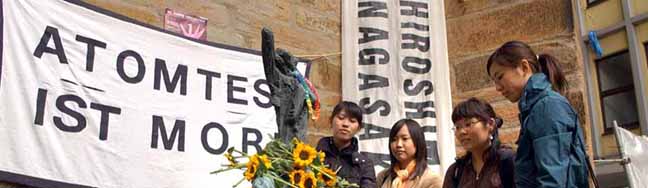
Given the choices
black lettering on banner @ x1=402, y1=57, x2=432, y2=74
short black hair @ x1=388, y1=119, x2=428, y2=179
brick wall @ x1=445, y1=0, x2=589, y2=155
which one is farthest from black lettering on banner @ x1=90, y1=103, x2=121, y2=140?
brick wall @ x1=445, y1=0, x2=589, y2=155

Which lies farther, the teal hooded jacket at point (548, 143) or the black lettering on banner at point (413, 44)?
the black lettering on banner at point (413, 44)

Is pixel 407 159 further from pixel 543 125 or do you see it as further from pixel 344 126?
pixel 543 125

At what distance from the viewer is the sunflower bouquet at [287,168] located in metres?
2.06

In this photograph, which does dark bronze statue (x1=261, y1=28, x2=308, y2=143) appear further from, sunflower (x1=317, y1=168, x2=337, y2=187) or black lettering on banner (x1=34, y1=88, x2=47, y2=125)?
black lettering on banner (x1=34, y1=88, x2=47, y2=125)

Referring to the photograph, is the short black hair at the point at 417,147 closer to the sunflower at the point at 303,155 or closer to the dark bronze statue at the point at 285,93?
the dark bronze statue at the point at 285,93

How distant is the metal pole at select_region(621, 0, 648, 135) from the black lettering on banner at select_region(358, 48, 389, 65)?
5.69m

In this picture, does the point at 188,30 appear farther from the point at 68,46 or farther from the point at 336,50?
the point at 336,50

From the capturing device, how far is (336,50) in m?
4.48

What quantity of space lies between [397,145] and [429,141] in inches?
53.9

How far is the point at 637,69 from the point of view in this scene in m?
9.08

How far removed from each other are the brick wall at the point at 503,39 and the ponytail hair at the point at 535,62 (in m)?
1.63

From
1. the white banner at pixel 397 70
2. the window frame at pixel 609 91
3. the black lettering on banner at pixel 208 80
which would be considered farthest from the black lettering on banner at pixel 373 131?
the window frame at pixel 609 91

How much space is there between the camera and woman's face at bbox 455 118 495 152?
246cm

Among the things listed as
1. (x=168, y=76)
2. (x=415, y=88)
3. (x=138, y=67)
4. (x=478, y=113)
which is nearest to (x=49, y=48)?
(x=138, y=67)
